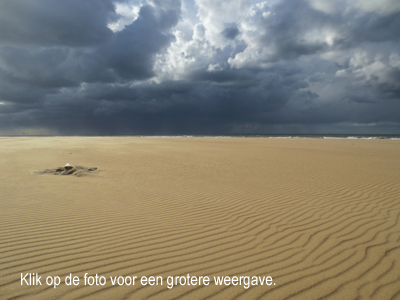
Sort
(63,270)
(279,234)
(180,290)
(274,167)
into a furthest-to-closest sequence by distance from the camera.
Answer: (274,167) < (279,234) < (63,270) < (180,290)

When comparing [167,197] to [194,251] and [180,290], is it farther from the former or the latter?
[180,290]

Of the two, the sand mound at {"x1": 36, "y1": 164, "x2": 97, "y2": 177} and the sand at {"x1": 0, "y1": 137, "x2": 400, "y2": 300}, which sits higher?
the sand mound at {"x1": 36, "y1": 164, "x2": 97, "y2": 177}

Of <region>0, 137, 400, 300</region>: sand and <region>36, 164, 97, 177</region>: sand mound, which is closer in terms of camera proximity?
<region>0, 137, 400, 300</region>: sand

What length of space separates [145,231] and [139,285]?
4.88 feet

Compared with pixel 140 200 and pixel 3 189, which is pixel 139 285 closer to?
pixel 140 200

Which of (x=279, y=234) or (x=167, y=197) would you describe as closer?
(x=279, y=234)

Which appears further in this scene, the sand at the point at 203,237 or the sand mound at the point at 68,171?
the sand mound at the point at 68,171

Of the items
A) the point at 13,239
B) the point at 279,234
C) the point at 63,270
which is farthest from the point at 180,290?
the point at 13,239

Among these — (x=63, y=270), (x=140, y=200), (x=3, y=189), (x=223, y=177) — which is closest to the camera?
(x=63, y=270)

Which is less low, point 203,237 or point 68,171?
point 68,171

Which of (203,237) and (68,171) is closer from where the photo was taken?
(203,237)

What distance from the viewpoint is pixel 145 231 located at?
13.5 feet

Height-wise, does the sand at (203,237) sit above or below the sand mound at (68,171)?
below

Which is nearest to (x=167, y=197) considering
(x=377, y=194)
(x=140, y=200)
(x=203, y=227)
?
(x=140, y=200)
